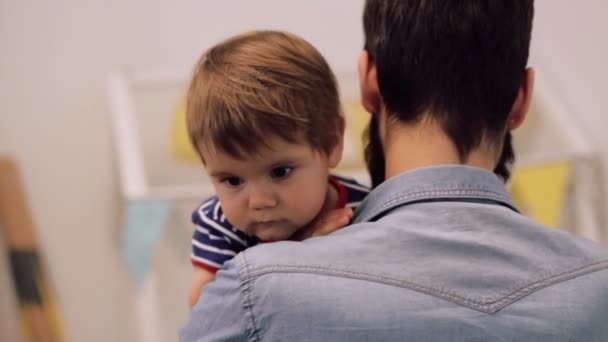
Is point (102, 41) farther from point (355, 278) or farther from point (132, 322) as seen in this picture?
point (355, 278)

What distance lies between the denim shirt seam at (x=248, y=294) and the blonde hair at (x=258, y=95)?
148 millimetres

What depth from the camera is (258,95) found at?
2.31ft

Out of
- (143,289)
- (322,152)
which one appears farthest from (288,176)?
(143,289)

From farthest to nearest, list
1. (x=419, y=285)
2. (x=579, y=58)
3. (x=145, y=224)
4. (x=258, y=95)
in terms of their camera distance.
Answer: (x=579, y=58) → (x=145, y=224) → (x=258, y=95) → (x=419, y=285)

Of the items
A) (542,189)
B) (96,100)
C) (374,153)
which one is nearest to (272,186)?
(374,153)

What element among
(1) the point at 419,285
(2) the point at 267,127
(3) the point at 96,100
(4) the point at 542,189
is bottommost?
(4) the point at 542,189

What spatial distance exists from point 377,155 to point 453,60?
0.16 meters

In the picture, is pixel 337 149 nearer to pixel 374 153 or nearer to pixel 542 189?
pixel 374 153

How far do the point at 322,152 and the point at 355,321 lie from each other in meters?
0.23

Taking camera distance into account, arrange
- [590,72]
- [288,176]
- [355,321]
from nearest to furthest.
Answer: [355,321]
[288,176]
[590,72]

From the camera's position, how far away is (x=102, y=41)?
1862 millimetres

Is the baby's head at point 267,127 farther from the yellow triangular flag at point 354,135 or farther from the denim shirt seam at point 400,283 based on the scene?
the yellow triangular flag at point 354,135

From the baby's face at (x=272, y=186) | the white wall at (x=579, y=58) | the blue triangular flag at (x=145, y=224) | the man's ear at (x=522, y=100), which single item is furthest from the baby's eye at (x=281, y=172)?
the white wall at (x=579, y=58)

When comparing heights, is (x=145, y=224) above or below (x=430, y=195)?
below
